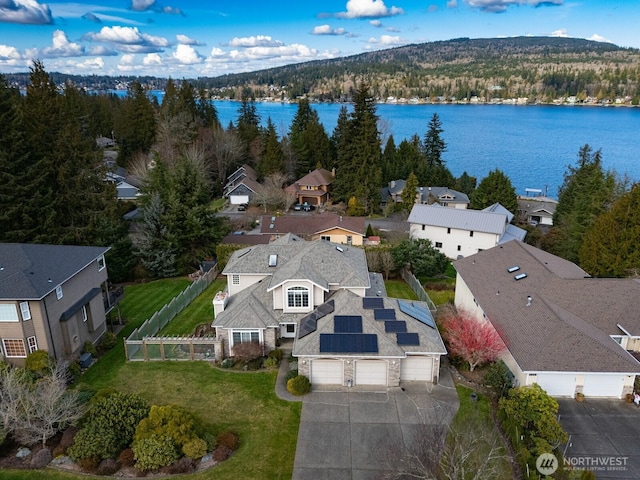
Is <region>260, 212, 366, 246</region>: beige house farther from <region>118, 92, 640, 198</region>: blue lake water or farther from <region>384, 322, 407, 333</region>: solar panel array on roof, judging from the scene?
<region>118, 92, 640, 198</region>: blue lake water

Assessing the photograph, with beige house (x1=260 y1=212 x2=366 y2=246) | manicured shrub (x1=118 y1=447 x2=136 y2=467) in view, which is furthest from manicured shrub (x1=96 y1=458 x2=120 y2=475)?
beige house (x1=260 y1=212 x2=366 y2=246)

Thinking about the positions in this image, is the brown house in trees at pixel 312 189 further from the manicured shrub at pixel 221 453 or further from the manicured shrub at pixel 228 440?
the manicured shrub at pixel 221 453

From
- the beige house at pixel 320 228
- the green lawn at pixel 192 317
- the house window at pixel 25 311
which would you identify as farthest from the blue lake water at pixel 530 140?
the house window at pixel 25 311

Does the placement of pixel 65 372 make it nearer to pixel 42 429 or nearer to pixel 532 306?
pixel 42 429

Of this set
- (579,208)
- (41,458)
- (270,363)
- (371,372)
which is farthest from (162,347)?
(579,208)

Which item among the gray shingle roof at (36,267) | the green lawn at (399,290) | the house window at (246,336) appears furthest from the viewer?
the green lawn at (399,290)

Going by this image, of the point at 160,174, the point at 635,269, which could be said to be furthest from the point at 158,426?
the point at 635,269
